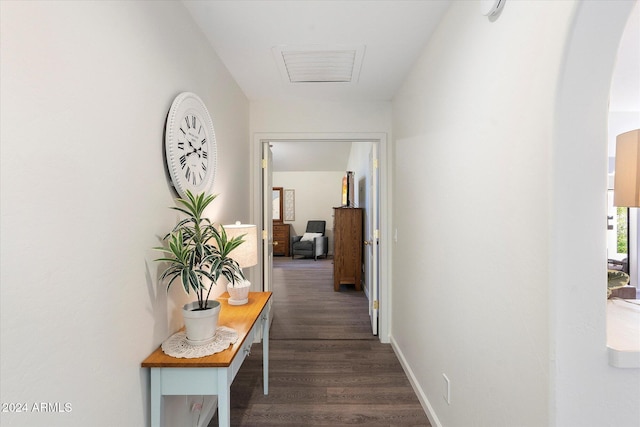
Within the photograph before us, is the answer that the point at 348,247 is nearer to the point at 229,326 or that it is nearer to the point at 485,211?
the point at 229,326

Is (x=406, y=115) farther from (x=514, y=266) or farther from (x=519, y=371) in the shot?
(x=519, y=371)

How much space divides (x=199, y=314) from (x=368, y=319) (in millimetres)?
2737

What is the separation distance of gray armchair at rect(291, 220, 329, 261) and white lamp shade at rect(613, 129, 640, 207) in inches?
257

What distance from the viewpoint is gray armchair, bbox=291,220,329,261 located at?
775 cm

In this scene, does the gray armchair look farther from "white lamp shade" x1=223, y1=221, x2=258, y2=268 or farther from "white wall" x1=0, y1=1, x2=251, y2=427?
"white wall" x1=0, y1=1, x2=251, y2=427

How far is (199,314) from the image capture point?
1.30 m

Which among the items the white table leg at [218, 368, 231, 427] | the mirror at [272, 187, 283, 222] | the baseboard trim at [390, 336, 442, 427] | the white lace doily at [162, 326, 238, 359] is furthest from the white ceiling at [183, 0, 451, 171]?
the mirror at [272, 187, 283, 222]

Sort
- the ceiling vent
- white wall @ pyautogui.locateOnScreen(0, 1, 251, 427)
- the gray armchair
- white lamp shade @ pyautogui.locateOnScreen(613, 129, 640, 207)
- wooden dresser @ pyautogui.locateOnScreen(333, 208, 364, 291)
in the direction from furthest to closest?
the gray armchair
wooden dresser @ pyautogui.locateOnScreen(333, 208, 364, 291)
the ceiling vent
white lamp shade @ pyautogui.locateOnScreen(613, 129, 640, 207)
white wall @ pyautogui.locateOnScreen(0, 1, 251, 427)

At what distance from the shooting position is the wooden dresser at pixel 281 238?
8.26m

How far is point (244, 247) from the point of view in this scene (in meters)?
2.00

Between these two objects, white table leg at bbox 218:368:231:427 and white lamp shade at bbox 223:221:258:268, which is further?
white lamp shade at bbox 223:221:258:268

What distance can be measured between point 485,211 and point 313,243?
258 inches

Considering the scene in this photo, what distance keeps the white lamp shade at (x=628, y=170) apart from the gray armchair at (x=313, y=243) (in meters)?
6.53

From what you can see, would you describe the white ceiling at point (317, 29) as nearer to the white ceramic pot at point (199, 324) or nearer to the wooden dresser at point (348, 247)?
the white ceramic pot at point (199, 324)
